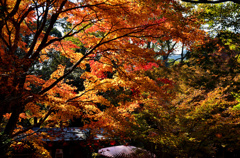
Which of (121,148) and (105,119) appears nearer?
(105,119)

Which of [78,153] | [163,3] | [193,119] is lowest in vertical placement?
[78,153]

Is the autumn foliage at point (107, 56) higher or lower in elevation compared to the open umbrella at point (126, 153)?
higher

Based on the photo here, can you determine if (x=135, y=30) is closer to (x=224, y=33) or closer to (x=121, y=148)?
A: (x=224, y=33)

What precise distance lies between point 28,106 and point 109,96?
21.8ft

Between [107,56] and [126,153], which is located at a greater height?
[107,56]

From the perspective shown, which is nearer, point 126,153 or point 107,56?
point 107,56

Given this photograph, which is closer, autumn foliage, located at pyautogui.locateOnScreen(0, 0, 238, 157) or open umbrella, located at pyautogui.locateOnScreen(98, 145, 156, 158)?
autumn foliage, located at pyautogui.locateOnScreen(0, 0, 238, 157)

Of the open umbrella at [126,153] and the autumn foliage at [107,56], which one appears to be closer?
the autumn foliage at [107,56]

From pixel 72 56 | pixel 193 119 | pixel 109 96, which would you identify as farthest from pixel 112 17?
pixel 109 96

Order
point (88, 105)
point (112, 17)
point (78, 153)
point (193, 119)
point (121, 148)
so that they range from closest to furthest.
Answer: point (112, 17), point (88, 105), point (193, 119), point (121, 148), point (78, 153)

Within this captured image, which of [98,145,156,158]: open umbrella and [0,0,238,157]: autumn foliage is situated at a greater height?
[0,0,238,157]: autumn foliage

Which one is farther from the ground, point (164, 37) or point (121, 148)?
point (164, 37)

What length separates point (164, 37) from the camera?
18.6ft

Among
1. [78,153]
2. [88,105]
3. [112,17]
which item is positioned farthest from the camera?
[78,153]
